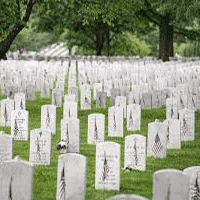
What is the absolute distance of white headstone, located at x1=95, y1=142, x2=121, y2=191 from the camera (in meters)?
6.94

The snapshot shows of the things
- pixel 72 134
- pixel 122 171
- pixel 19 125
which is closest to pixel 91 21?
pixel 19 125

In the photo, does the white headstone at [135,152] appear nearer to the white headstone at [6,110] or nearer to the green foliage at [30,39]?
the white headstone at [6,110]

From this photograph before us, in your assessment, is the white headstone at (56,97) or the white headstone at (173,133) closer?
the white headstone at (173,133)

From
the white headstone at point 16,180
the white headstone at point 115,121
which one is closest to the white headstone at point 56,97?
the white headstone at point 115,121

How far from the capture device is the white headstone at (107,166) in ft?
22.8

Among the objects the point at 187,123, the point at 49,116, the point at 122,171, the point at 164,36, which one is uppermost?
the point at 164,36

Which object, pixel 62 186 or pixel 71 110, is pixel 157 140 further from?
pixel 71 110

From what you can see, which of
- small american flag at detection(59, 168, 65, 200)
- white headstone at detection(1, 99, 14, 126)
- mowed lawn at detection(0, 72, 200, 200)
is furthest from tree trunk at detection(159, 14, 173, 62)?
small american flag at detection(59, 168, 65, 200)

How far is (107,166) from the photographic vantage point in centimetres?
707

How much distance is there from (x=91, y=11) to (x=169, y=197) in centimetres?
1093

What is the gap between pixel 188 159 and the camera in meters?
9.22

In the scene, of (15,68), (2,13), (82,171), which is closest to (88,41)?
(15,68)

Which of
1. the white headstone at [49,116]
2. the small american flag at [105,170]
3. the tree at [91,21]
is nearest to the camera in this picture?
the small american flag at [105,170]

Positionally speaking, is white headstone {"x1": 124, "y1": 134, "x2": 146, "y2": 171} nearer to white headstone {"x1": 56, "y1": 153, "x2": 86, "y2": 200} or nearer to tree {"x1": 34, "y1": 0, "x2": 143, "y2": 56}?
white headstone {"x1": 56, "y1": 153, "x2": 86, "y2": 200}
